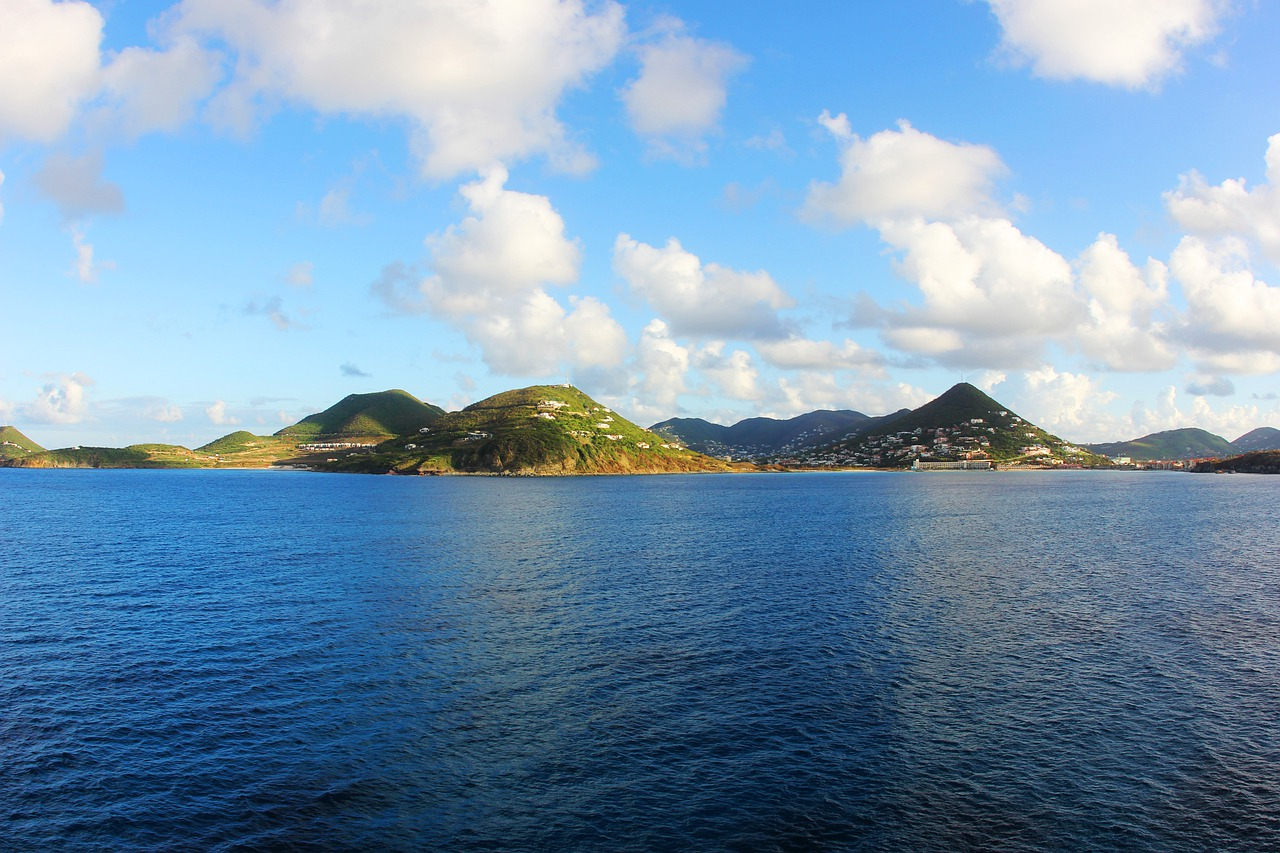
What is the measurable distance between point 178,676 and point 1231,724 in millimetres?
61665

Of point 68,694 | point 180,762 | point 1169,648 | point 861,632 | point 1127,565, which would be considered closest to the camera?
point 180,762

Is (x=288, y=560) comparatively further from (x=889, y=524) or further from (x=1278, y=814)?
(x=889, y=524)

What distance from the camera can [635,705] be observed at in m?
40.4

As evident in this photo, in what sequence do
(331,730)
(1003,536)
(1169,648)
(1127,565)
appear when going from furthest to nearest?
(1003,536), (1127,565), (1169,648), (331,730)

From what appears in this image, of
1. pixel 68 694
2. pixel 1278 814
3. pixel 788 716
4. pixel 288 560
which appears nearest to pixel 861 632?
pixel 788 716

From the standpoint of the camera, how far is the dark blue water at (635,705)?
28.9 metres

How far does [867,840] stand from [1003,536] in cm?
10779

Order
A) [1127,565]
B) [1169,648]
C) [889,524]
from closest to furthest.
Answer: [1169,648] < [1127,565] < [889,524]

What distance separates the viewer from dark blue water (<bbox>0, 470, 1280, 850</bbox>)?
2889 centimetres

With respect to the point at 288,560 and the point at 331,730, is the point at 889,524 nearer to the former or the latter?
the point at 288,560

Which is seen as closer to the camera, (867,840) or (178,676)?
(867,840)

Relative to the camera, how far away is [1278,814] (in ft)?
96.1

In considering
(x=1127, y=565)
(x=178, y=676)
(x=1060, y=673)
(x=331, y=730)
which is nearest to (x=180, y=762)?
(x=331, y=730)

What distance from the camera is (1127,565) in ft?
293
